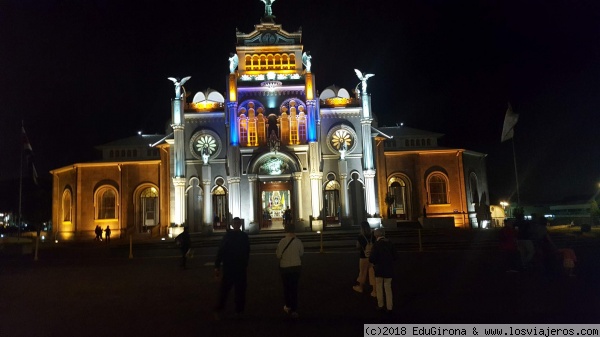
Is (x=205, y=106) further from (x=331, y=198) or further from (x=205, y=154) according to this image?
(x=331, y=198)

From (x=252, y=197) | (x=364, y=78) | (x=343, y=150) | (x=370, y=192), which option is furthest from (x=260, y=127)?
(x=370, y=192)

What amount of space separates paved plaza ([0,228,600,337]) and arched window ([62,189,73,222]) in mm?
26850

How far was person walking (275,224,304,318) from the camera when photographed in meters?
9.39

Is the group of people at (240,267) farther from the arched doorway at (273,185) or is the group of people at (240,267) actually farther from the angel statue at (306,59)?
the angel statue at (306,59)

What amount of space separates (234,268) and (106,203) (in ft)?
123

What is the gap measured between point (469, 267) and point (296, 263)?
30.6 feet

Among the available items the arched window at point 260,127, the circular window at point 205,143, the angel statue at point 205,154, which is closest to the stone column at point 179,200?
the angel statue at point 205,154

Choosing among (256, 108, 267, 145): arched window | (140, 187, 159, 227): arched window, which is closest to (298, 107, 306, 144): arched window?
(256, 108, 267, 145): arched window

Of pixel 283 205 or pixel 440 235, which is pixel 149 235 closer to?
pixel 283 205

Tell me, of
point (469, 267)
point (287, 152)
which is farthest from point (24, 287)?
point (287, 152)

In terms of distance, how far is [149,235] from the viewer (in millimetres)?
39281

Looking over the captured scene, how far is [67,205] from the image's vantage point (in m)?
44.5

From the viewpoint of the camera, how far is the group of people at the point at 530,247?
542 inches

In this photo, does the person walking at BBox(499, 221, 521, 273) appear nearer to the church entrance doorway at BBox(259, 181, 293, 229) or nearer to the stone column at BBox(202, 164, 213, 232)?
the church entrance doorway at BBox(259, 181, 293, 229)
